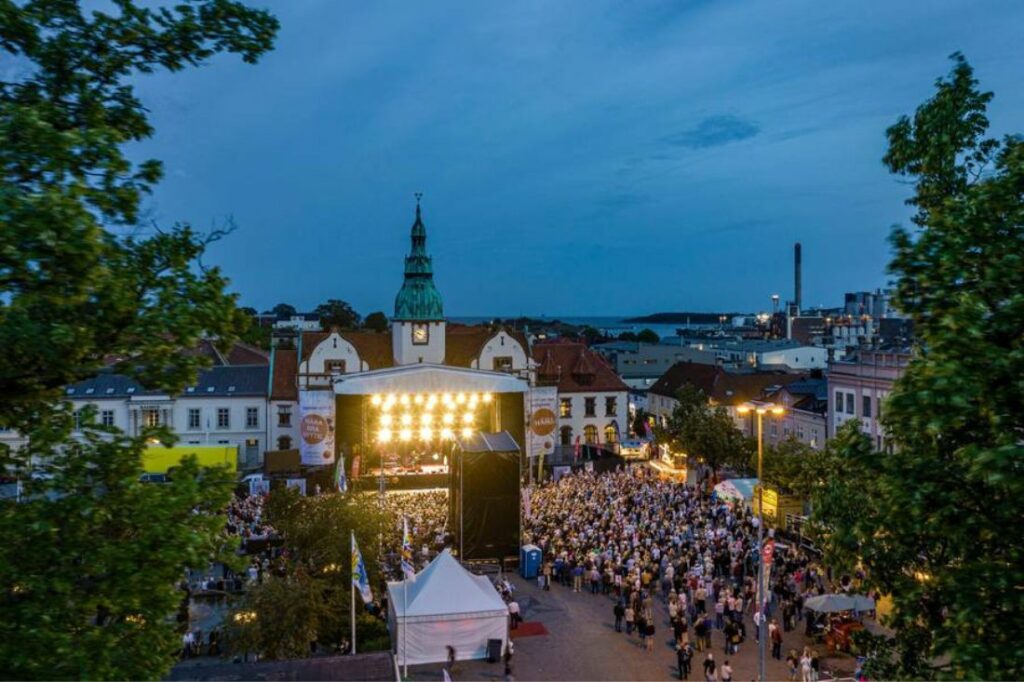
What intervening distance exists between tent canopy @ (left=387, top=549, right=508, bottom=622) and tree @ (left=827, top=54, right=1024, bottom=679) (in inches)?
576

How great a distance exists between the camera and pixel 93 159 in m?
6.41

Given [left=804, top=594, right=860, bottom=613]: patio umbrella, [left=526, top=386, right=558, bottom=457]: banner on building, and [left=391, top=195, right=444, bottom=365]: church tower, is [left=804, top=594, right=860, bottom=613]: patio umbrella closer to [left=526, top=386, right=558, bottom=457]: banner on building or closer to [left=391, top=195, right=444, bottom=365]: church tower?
[left=526, top=386, right=558, bottom=457]: banner on building

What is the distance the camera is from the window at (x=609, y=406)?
197 feet

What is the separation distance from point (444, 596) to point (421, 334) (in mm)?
39880

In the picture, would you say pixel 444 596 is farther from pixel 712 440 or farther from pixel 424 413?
pixel 424 413

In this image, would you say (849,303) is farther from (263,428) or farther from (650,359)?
(263,428)

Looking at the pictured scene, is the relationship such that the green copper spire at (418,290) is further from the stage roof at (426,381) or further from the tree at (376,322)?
the tree at (376,322)

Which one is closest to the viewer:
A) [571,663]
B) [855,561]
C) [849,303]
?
[855,561]

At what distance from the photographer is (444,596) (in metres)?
21.4

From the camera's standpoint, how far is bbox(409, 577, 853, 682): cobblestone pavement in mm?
20625

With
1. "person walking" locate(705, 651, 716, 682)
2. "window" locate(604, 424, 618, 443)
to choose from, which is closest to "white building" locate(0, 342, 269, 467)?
"window" locate(604, 424, 618, 443)

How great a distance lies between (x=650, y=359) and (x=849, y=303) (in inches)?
2681

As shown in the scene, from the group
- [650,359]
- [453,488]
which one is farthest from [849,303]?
[453,488]

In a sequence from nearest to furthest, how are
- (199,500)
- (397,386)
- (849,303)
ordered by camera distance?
1. (199,500)
2. (397,386)
3. (849,303)
